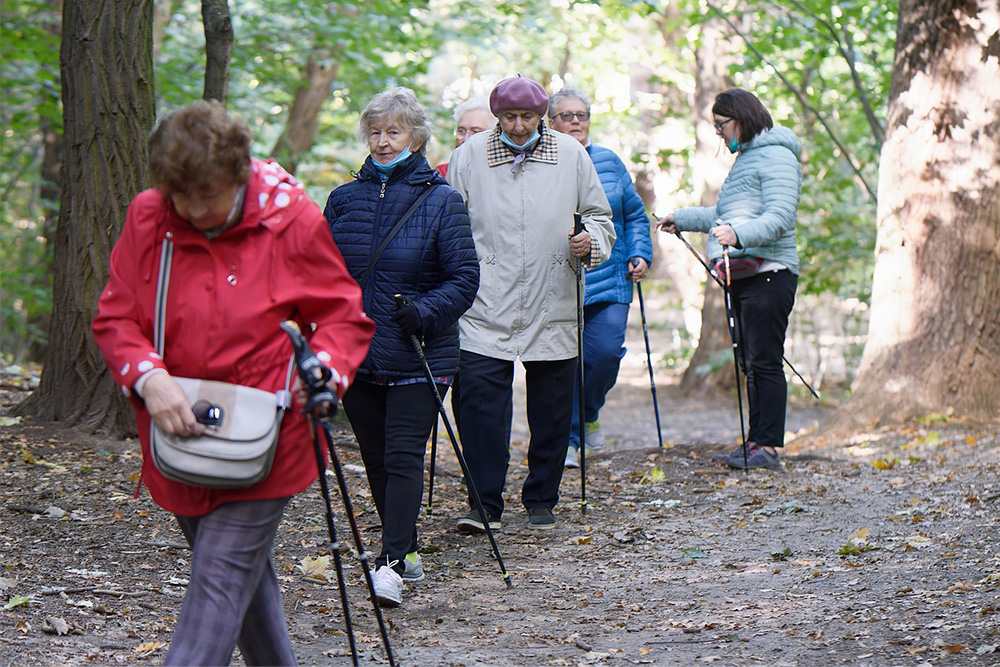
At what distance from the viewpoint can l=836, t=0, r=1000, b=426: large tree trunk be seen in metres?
8.37

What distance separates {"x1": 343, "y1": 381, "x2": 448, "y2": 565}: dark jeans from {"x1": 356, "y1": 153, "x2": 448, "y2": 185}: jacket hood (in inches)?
33.3

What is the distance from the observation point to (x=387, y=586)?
442cm

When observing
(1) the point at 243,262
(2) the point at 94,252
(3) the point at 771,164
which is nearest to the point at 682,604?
(1) the point at 243,262

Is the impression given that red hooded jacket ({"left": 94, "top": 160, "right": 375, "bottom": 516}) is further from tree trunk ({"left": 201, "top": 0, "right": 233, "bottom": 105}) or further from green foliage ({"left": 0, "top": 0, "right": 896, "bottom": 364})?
green foliage ({"left": 0, "top": 0, "right": 896, "bottom": 364})

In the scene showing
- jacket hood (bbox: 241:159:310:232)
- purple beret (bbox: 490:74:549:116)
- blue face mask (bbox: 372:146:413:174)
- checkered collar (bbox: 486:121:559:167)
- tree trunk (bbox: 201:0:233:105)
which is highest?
tree trunk (bbox: 201:0:233:105)

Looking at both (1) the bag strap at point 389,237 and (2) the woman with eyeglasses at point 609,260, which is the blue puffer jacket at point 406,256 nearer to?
(1) the bag strap at point 389,237

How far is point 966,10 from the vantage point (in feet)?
27.5

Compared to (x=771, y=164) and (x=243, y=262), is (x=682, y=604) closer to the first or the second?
(x=243, y=262)

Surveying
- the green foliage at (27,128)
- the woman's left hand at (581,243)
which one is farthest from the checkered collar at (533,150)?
the green foliage at (27,128)

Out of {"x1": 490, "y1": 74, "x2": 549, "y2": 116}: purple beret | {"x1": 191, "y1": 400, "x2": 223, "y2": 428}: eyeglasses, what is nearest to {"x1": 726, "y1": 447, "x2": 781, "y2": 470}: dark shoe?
{"x1": 490, "y1": 74, "x2": 549, "y2": 116}: purple beret

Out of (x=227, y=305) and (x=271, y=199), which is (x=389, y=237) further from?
(x=227, y=305)

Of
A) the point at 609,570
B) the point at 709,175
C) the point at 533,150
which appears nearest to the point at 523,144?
the point at 533,150

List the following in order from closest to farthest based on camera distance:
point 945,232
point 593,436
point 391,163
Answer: point 391,163 → point 593,436 → point 945,232

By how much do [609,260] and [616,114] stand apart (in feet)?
40.0
